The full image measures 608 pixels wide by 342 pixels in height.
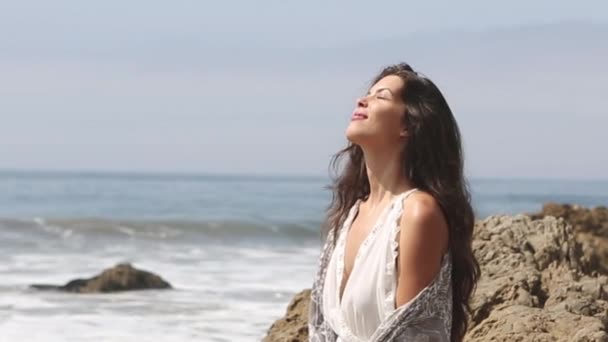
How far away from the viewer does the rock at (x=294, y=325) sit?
6293mm

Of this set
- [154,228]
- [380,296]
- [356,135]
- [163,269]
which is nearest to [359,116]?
[356,135]

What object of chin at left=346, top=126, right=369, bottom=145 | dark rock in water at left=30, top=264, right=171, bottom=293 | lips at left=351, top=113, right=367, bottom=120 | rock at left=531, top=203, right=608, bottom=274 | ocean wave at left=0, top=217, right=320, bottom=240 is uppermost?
ocean wave at left=0, top=217, right=320, bottom=240

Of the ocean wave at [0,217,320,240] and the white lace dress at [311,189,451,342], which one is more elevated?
the ocean wave at [0,217,320,240]

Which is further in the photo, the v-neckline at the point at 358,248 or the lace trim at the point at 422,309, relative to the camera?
the v-neckline at the point at 358,248

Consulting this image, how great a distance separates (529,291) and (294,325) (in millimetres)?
1158

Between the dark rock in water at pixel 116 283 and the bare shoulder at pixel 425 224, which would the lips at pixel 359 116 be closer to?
the bare shoulder at pixel 425 224

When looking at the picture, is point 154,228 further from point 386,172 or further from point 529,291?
point 386,172

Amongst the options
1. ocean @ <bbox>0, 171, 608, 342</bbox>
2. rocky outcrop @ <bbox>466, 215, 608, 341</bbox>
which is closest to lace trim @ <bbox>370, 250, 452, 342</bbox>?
ocean @ <bbox>0, 171, 608, 342</bbox>

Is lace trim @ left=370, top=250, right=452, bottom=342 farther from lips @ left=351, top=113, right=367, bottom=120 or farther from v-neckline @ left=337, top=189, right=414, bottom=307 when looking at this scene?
lips @ left=351, top=113, right=367, bottom=120

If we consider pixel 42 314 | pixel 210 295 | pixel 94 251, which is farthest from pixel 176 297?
pixel 94 251

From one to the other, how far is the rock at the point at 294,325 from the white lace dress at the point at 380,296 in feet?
6.94

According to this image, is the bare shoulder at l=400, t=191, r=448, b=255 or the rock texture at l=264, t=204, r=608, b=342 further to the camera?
the rock texture at l=264, t=204, r=608, b=342

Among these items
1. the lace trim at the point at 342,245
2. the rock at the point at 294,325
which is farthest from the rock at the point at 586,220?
the lace trim at the point at 342,245

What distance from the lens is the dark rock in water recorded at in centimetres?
1475
